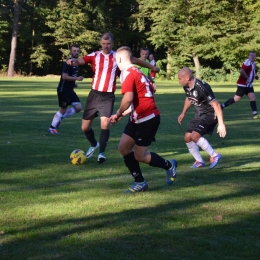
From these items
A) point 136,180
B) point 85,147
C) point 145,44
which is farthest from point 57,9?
point 136,180

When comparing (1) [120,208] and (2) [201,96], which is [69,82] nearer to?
(2) [201,96]

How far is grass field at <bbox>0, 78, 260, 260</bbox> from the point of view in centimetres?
468

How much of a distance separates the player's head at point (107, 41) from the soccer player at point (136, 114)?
2153 mm

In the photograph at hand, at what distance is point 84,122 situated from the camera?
9453 millimetres

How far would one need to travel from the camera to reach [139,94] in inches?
263

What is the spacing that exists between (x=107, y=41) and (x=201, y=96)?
171cm

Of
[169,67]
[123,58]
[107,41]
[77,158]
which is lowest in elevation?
[169,67]

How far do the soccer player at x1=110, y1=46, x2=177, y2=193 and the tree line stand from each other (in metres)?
49.0

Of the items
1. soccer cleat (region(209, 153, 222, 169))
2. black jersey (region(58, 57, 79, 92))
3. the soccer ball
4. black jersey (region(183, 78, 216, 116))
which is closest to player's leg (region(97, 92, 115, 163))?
the soccer ball

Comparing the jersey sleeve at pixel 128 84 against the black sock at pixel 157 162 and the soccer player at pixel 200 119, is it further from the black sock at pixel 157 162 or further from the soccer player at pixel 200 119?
the soccer player at pixel 200 119

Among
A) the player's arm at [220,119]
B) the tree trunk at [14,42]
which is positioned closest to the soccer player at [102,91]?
the player's arm at [220,119]

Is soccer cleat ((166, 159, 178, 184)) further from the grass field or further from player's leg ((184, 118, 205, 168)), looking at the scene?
player's leg ((184, 118, 205, 168))

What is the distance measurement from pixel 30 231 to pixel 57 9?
6040cm

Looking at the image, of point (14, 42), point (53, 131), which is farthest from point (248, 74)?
point (14, 42)
